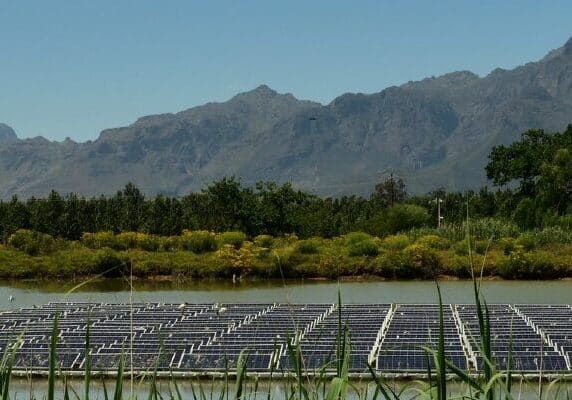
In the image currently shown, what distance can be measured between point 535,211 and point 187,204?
23417 millimetres

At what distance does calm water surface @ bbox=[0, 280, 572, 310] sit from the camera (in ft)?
94.4

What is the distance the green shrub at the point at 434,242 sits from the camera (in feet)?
127

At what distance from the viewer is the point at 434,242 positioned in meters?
39.0

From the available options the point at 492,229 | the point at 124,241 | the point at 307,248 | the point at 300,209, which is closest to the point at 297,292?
the point at 307,248

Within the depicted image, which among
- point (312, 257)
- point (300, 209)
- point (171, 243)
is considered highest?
point (300, 209)

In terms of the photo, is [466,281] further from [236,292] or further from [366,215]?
[366,215]

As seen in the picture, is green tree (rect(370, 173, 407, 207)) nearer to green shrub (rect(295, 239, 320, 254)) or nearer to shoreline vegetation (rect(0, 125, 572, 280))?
shoreline vegetation (rect(0, 125, 572, 280))

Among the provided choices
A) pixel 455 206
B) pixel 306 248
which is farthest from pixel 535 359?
pixel 455 206

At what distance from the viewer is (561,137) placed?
2128 inches

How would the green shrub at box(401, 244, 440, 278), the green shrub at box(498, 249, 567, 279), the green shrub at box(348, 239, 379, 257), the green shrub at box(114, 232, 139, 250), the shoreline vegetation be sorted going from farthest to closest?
1. the green shrub at box(114, 232, 139, 250)
2. the green shrub at box(348, 239, 379, 257)
3. the shoreline vegetation
4. the green shrub at box(401, 244, 440, 278)
5. the green shrub at box(498, 249, 567, 279)

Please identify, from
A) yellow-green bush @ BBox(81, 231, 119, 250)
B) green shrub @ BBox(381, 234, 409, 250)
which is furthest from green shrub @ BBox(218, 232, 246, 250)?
green shrub @ BBox(381, 234, 409, 250)

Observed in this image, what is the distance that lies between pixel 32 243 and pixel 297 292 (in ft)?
52.5

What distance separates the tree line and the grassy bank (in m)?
6.49

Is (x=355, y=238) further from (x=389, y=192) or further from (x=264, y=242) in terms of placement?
(x=389, y=192)
